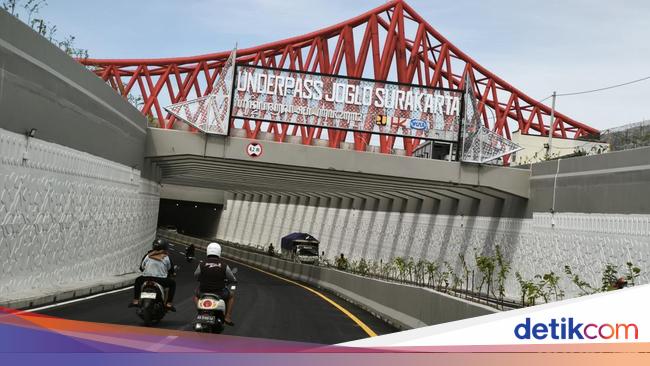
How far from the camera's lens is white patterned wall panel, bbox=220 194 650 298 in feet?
93.1

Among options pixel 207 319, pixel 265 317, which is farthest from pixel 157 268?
pixel 265 317

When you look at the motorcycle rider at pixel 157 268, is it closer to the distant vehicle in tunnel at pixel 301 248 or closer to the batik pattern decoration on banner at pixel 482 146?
the batik pattern decoration on banner at pixel 482 146

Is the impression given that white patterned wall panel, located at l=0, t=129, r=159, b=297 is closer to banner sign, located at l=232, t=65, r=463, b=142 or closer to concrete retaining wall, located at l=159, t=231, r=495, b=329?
concrete retaining wall, located at l=159, t=231, r=495, b=329

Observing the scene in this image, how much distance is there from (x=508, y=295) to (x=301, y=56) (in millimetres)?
64742

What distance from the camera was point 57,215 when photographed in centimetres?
2141

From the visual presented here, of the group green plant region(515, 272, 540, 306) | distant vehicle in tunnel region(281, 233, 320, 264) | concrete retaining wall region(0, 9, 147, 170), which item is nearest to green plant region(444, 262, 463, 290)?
green plant region(515, 272, 540, 306)

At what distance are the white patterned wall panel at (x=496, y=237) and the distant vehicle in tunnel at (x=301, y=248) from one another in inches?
100

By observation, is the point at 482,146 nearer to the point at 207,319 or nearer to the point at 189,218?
the point at 207,319

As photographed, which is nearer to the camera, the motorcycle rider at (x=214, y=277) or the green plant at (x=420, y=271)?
the motorcycle rider at (x=214, y=277)

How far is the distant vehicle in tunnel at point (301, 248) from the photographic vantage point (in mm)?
67625

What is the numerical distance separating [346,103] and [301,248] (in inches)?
1195

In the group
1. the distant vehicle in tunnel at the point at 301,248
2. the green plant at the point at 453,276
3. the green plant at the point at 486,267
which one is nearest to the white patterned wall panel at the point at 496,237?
the green plant at the point at 453,276

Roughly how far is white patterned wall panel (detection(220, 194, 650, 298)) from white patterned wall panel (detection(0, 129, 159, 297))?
17089 mm

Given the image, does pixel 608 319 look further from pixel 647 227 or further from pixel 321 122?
pixel 321 122
